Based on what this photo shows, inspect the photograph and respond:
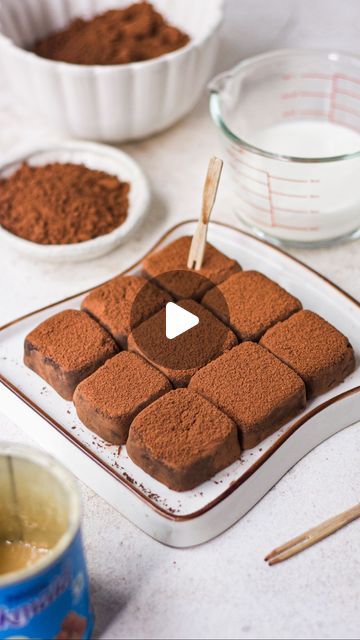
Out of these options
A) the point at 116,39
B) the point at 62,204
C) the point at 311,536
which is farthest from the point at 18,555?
the point at 116,39

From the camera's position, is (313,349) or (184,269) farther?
(184,269)

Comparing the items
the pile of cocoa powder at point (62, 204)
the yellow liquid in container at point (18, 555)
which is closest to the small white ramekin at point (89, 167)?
the pile of cocoa powder at point (62, 204)

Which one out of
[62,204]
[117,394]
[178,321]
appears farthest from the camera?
[62,204]

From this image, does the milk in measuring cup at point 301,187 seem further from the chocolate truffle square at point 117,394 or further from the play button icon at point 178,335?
the chocolate truffle square at point 117,394

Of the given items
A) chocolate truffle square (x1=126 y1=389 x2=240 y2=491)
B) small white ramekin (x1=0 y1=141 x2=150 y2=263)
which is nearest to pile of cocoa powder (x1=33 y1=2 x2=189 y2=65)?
small white ramekin (x1=0 y1=141 x2=150 y2=263)

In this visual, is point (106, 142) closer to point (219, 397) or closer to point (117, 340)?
point (117, 340)

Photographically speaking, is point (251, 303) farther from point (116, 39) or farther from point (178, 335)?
point (116, 39)

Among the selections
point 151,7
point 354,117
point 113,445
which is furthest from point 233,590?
point 151,7
